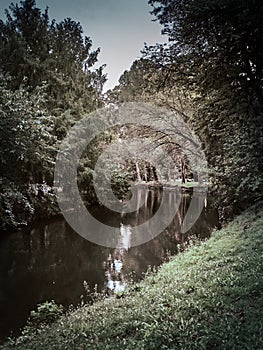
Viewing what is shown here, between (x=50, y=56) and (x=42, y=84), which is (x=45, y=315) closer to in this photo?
(x=42, y=84)

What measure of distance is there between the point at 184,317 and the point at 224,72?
20.9 feet

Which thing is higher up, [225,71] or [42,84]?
[42,84]

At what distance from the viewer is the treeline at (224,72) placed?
20.3ft

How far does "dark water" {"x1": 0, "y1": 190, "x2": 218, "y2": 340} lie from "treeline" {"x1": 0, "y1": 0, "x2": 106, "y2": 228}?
1074 mm

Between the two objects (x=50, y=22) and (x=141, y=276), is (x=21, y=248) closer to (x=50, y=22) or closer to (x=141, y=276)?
(x=141, y=276)

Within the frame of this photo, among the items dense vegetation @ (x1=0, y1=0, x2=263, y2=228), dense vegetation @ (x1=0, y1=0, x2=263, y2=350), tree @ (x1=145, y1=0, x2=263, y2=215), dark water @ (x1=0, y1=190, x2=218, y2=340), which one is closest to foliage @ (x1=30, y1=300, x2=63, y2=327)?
dense vegetation @ (x1=0, y1=0, x2=263, y2=350)

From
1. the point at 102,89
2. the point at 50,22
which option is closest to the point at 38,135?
the point at 50,22

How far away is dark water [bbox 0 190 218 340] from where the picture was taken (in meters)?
6.47

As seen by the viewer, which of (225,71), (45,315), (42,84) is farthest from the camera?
(42,84)

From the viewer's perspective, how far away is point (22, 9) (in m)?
14.1

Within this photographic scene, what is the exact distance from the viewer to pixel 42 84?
534 inches

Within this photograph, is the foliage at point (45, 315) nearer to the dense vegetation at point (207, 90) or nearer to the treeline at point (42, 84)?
the dense vegetation at point (207, 90)

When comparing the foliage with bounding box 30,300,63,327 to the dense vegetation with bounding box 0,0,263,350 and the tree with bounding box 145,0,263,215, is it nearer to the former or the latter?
the dense vegetation with bounding box 0,0,263,350

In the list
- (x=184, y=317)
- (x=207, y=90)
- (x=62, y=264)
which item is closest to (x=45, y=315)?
(x=184, y=317)
